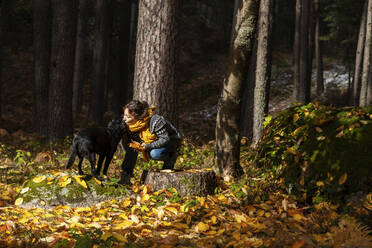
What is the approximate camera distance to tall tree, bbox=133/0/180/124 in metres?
7.44

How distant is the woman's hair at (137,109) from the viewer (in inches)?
198

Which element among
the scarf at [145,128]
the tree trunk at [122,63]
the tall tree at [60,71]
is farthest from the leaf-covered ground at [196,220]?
the tree trunk at [122,63]

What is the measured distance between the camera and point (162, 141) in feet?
16.9

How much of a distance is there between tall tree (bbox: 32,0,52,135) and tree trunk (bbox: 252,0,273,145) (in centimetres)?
720

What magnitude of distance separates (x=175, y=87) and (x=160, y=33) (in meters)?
1.21

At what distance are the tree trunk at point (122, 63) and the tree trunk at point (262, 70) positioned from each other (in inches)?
318

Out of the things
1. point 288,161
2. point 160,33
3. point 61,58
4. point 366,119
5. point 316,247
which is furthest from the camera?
point 61,58

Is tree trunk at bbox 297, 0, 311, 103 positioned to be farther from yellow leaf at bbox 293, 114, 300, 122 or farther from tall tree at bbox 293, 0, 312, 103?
yellow leaf at bbox 293, 114, 300, 122

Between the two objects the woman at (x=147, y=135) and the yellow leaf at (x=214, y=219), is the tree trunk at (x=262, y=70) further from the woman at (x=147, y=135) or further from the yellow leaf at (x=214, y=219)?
the yellow leaf at (x=214, y=219)

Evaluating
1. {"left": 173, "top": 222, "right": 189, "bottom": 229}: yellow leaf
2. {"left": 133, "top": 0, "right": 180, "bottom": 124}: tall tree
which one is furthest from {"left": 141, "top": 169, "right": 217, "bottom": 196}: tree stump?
{"left": 133, "top": 0, "right": 180, "bottom": 124}: tall tree

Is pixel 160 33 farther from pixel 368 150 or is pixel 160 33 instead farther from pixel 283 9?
pixel 283 9

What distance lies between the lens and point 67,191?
5.05 metres

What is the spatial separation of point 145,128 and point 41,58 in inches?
333

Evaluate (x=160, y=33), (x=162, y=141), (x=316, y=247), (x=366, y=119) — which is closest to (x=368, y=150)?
(x=366, y=119)
